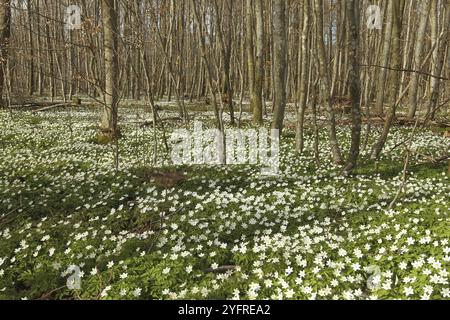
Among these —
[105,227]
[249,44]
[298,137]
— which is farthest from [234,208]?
[249,44]

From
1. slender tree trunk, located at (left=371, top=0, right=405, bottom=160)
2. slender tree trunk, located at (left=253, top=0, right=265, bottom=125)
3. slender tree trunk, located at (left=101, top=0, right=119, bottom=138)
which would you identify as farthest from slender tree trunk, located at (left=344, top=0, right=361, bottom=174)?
slender tree trunk, located at (left=101, top=0, right=119, bottom=138)

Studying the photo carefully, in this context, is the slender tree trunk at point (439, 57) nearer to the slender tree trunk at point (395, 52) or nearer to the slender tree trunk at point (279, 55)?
the slender tree trunk at point (395, 52)

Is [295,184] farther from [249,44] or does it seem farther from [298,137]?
[249,44]

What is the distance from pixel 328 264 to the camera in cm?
512

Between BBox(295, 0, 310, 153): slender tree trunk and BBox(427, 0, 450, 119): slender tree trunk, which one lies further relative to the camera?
BBox(295, 0, 310, 153): slender tree trunk

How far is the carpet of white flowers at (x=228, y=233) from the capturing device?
484 cm

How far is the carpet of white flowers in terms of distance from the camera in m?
4.84

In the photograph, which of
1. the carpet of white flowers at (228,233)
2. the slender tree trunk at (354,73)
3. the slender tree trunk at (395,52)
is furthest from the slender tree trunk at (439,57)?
the carpet of white flowers at (228,233)

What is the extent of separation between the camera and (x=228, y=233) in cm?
645

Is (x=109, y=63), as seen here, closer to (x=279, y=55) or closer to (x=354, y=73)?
(x=279, y=55)

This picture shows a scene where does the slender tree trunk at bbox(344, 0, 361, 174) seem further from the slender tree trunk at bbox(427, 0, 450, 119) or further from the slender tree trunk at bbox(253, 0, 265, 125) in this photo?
the slender tree trunk at bbox(253, 0, 265, 125)

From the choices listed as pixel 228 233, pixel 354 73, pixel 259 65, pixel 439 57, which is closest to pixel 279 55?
pixel 259 65

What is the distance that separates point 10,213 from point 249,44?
49.0 ft

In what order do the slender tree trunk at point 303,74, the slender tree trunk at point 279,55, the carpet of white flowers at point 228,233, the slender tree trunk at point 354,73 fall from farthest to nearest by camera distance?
the slender tree trunk at point 279,55 < the slender tree trunk at point 303,74 < the slender tree trunk at point 354,73 < the carpet of white flowers at point 228,233
